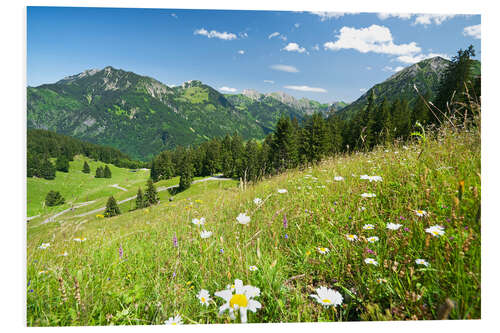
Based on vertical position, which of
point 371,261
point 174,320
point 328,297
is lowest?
point 174,320

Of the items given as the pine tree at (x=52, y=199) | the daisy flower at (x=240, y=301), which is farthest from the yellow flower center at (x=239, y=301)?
the pine tree at (x=52, y=199)

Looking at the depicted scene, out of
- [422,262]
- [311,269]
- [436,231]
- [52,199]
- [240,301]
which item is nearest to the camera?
[240,301]

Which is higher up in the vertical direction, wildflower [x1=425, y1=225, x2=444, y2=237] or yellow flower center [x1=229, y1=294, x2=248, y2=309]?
wildflower [x1=425, y1=225, x2=444, y2=237]

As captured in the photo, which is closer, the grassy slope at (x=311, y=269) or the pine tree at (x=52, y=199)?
the grassy slope at (x=311, y=269)

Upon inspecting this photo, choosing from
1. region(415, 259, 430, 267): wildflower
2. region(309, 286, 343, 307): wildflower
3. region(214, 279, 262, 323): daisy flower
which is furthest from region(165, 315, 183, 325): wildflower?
region(415, 259, 430, 267): wildflower

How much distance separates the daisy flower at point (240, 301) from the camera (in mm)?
1186

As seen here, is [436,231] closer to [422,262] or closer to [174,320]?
[422,262]

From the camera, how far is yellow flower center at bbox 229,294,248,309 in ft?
3.95

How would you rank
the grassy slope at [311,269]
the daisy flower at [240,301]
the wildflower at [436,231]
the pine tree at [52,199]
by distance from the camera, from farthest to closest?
the pine tree at [52,199] < the wildflower at [436,231] < the grassy slope at [311,269] < the daisy flower at [240,301]

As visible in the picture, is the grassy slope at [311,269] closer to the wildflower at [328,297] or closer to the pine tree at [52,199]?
the wildflower at [328,297]

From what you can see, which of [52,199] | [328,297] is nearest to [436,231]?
[328,297]

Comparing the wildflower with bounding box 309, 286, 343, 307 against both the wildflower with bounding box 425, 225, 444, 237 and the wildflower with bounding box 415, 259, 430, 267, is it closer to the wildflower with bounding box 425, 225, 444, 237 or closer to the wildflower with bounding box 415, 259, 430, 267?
the wildflower with bounding box 415, 259, 430, 267

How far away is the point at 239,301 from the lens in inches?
48.0
